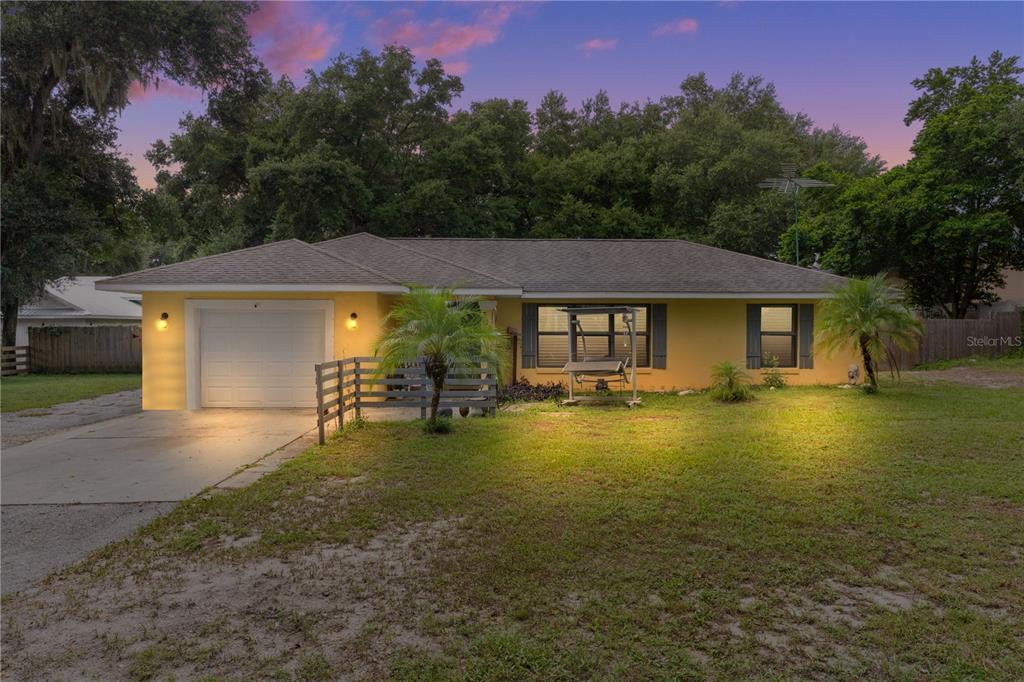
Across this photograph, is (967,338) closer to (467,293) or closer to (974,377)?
(974,377)

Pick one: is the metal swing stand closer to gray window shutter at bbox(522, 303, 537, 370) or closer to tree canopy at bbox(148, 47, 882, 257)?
gray window shutter at bbox(522, 303, 537, 370)

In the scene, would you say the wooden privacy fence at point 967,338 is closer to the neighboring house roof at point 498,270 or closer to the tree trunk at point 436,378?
→ the neighboring house roof at point 498,270

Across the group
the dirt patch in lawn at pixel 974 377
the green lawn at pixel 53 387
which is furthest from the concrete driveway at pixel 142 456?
the dirt patch in lawn at pixel 974 377

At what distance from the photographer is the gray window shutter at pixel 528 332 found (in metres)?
14.1

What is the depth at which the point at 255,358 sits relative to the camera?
11.9m

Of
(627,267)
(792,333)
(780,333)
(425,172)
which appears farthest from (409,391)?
(425,172)

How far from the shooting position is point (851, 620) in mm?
3367

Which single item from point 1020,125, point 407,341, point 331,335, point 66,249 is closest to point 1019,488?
point 407,341

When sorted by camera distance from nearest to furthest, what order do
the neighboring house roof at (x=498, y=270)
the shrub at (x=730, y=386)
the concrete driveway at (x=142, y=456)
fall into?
the concrete driveway at (x=142, y=456) < the neighboring house roof at (x=498, y=270) < the shrub at (x=730, y=386)

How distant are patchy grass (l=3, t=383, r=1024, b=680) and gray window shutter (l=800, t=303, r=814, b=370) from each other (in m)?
7.18

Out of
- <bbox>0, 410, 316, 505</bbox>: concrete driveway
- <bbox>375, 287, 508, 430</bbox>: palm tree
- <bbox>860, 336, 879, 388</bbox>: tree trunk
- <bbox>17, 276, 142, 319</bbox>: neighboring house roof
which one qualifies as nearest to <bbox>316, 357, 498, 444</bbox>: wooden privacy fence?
<bbox>0, 410, 316, 505</bbox>: concrete driveway

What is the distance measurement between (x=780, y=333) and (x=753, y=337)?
0.79 metres

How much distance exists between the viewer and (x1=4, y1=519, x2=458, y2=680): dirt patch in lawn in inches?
118

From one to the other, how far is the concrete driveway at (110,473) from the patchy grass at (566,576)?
1.48 ft
